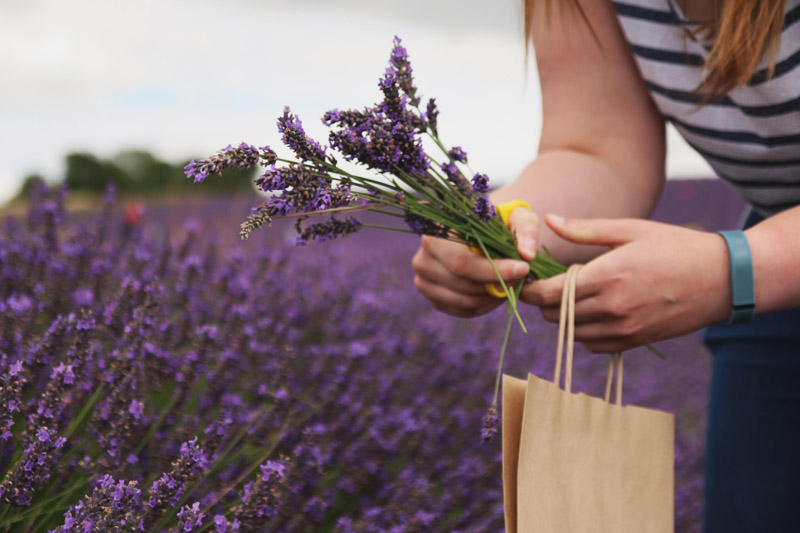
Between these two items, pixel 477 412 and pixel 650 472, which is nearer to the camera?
pixel 650 472

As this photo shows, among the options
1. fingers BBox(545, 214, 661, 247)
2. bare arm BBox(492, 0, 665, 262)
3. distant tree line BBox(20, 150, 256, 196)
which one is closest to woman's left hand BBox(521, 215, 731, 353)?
fingers BBox(545, 214, 661, 247)

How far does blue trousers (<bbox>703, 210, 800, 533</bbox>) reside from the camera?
142 centimetres

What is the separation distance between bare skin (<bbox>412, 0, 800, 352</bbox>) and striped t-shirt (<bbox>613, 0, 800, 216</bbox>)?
0.10 meters

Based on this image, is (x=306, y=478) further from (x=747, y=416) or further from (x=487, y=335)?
(x=487, y=335)

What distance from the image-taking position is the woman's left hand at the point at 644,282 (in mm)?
1039

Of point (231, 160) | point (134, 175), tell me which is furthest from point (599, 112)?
point (134, 175)

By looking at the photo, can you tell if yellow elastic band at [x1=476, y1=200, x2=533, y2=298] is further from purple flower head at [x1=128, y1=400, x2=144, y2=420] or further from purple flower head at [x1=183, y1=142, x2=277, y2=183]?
purple flower head at [x1=128, y1=400, x2=144, y2=420]

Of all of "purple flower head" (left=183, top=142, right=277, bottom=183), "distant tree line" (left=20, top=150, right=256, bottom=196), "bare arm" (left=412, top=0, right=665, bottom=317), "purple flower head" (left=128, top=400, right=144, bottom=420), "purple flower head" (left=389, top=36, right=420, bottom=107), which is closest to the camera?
"purple flower head" (left=183, top=142, right=277, bottom=183)

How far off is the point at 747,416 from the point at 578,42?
79cm

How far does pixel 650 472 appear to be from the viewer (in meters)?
1.03

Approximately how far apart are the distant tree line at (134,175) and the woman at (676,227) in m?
10.3

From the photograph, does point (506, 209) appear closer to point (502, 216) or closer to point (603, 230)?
point (502, 216)

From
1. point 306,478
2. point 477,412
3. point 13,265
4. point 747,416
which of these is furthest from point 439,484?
point 13,265

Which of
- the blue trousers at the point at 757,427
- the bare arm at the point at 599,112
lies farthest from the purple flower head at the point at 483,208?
the blue trousers at the point at 757,427
